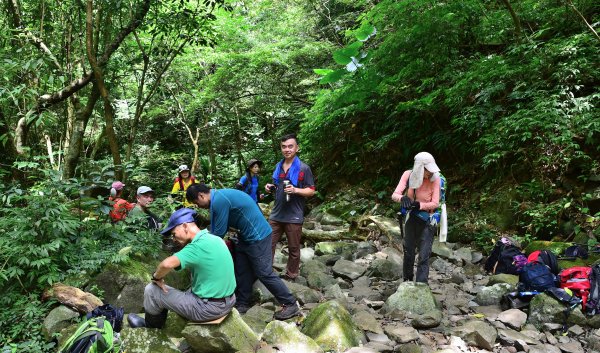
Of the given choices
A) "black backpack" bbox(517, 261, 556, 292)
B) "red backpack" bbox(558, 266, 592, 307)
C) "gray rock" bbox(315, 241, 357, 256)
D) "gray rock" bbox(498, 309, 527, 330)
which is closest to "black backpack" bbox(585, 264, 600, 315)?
"red backpack" bbox(558, 266, 592, 307)

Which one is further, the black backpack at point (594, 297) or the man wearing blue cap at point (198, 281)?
the black backpack at point (594, 297)

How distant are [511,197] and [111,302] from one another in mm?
6934

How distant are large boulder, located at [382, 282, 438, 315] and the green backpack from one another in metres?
3.04

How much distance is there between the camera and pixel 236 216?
172 inches

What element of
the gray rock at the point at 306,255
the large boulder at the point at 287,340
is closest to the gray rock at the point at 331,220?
the gray rock at the point at 306,255

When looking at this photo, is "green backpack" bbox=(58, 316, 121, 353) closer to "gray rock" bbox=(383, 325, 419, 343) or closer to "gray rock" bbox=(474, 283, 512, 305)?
"gray rock" bbox=(383, 325, 419, 343)

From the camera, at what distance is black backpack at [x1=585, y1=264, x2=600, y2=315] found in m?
4.40

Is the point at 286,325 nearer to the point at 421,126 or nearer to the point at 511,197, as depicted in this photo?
the point at 511,197

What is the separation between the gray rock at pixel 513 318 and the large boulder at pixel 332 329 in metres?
1.67

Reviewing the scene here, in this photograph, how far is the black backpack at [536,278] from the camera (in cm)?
474

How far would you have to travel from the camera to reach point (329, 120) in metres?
11.7

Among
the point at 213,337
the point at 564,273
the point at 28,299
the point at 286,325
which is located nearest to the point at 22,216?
the point at 28,299

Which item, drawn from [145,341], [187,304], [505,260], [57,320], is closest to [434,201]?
[505,260]

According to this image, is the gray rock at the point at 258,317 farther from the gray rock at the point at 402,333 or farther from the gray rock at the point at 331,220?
the gray rock at the point at 331,220
